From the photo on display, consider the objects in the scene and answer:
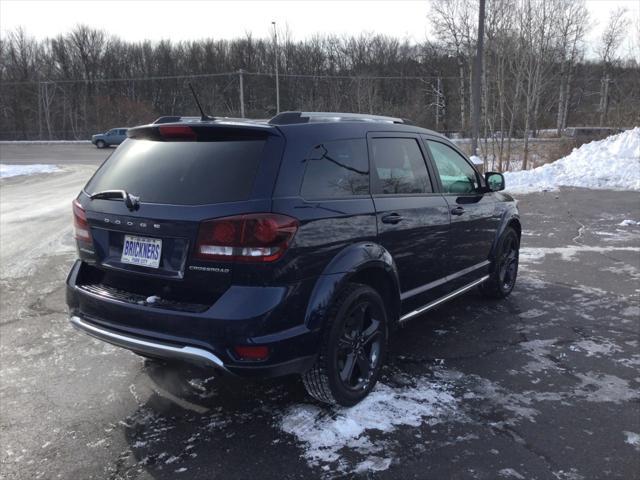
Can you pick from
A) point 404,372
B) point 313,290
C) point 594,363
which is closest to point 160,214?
point 313,290

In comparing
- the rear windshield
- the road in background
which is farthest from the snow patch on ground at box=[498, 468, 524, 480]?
the road in background

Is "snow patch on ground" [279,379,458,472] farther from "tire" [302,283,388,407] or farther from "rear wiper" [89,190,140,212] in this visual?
"rear wiper" [89,190,140,212]

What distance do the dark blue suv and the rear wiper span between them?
0.01 meters

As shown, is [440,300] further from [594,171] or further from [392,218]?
[594,171]

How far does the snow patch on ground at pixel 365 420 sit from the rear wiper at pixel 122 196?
161cm

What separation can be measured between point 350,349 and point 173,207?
144 cm

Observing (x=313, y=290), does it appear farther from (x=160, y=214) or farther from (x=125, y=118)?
(x=125, y=118)

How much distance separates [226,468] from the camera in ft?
9.30

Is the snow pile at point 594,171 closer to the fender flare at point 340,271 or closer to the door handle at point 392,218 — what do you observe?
the door handle at point 392,218

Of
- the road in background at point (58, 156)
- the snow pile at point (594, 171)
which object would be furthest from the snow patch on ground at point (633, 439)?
the road in background at point (58, 156)

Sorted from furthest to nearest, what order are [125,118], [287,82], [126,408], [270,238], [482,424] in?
[287,82], [125,118], [126,408], [482,424], [270,238]

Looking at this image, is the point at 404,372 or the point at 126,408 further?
the point at 404,372

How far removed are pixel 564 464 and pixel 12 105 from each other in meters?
79.8

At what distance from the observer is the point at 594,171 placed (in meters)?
15.8
